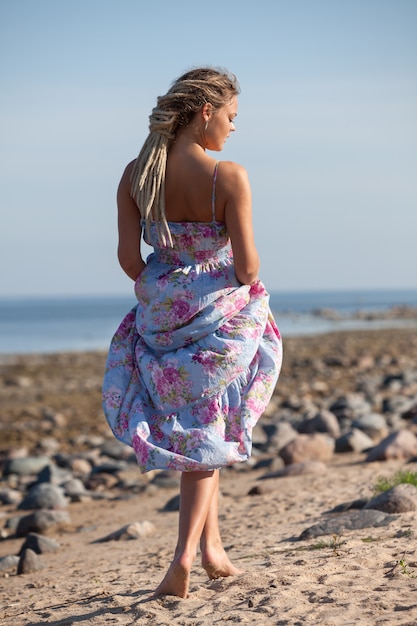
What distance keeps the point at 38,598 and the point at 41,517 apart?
2650 mm

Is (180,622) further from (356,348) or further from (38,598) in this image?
(356,348)

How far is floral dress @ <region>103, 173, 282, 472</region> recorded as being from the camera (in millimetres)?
3896

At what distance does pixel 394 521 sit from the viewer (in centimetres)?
512

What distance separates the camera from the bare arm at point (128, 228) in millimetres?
4105

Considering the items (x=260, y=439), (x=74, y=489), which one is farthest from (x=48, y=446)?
(x=74, y=489)

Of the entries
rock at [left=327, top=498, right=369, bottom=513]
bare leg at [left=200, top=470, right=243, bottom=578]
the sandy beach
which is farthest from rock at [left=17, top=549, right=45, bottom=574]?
rock at [left=327, top=498, right=369, bottom=513]

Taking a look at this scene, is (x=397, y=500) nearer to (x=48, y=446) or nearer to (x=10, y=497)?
(x=10, y=497)

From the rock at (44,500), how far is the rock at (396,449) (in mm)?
2880

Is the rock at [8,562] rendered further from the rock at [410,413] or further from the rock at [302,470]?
the rock at [410,413]

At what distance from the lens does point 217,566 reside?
4234 mm

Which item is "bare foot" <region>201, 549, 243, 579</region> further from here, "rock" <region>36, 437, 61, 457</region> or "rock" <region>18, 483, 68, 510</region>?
"rock" <region>36, 437, 61, 457</region>

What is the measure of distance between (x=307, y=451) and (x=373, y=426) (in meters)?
1.81

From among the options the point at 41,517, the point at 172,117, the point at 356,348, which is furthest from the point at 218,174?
the point at 356,348

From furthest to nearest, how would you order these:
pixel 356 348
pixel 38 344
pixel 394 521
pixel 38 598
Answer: pixel 38 344, pixel 356 348, pixel 394 521, pixel 38 598
